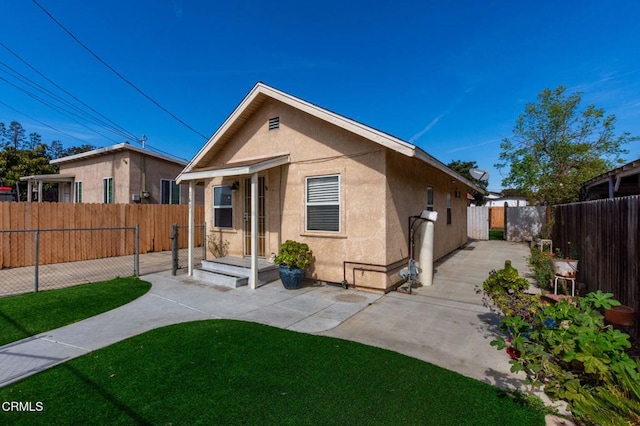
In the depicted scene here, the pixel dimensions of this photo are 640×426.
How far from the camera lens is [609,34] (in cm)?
1041

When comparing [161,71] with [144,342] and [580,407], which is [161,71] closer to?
[144,342]

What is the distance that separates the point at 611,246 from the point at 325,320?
188 inches

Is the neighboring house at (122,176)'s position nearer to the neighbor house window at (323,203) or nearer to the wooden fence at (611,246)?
the neighbor house window at (323,203)

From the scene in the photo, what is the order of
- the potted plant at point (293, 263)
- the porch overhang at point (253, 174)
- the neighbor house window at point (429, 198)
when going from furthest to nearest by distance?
the neighbor house window at point (429, 198) → the porch overhang at point (253, 174) → the potted plant at point (293, 263)

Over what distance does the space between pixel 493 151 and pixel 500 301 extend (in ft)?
73.5

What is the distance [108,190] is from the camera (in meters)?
15.8

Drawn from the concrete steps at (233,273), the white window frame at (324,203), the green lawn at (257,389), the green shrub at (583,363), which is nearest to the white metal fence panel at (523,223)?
the white window frame at (324,203)

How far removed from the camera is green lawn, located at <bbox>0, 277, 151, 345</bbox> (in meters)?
4.67

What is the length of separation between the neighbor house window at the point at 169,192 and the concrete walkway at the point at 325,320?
10.2 m

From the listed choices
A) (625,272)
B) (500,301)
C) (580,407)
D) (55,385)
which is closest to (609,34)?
(625,272)

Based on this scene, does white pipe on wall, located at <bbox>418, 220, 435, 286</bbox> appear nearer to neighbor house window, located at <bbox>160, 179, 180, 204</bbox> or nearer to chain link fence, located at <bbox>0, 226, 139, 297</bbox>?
chain link fence, located at <bbox>0, 226, 139, 297</bbox>

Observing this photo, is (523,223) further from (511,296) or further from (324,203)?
(511,296)

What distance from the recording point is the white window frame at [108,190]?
50.9ft

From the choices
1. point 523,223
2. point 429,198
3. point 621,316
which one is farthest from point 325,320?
point 523,223
